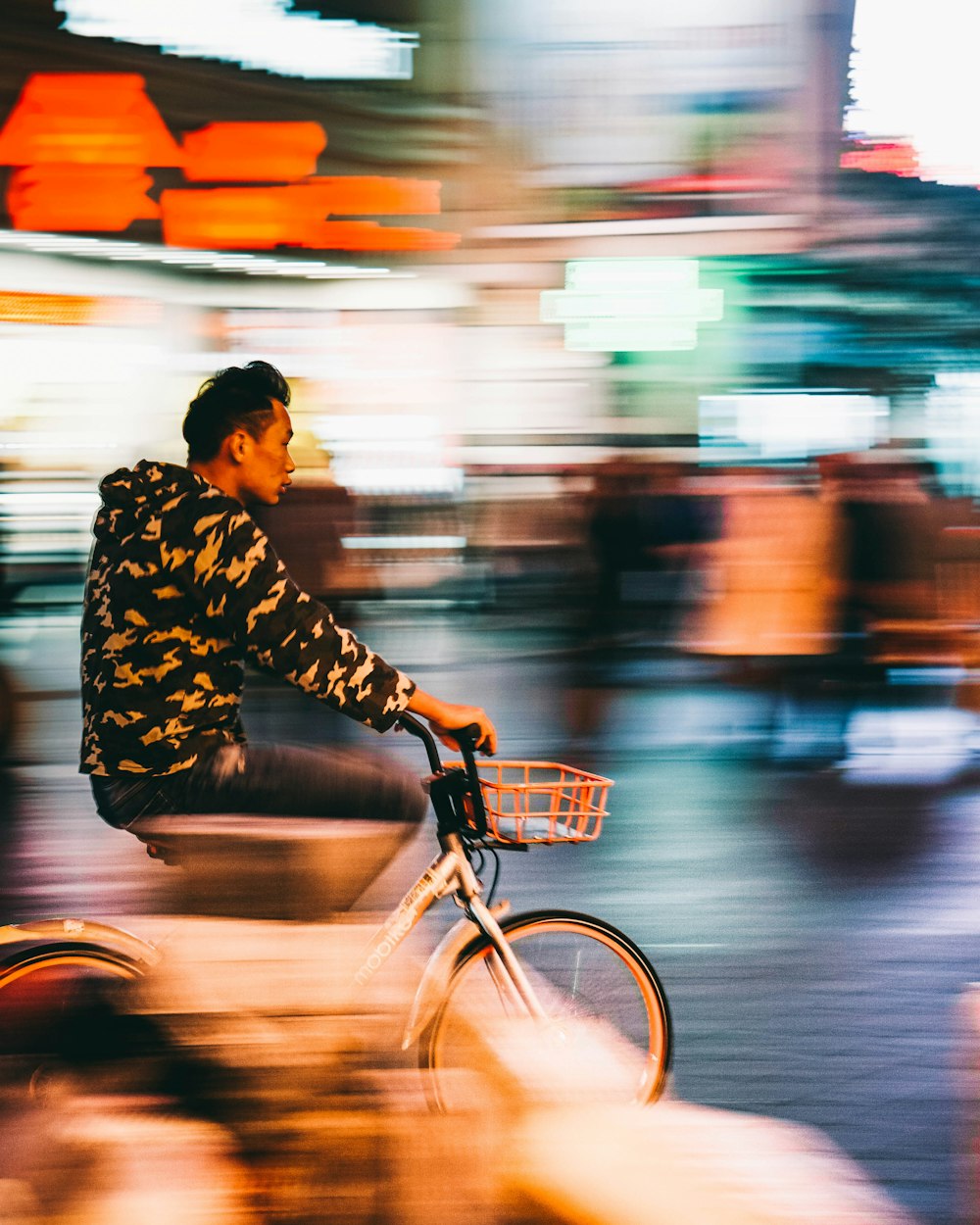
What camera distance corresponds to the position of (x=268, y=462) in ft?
10.6

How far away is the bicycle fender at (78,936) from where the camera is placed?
3.01 m

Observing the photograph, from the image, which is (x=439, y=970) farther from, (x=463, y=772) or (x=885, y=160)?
(x=885, y=160)

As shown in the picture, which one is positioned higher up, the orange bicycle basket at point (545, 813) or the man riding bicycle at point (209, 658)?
the man riding bicycle at point (209, 658)

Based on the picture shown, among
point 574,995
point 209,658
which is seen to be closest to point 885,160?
point 574,995

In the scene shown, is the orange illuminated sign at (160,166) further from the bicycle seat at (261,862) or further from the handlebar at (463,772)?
the bicycle seat at (261,862)

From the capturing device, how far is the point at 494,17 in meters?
18.6

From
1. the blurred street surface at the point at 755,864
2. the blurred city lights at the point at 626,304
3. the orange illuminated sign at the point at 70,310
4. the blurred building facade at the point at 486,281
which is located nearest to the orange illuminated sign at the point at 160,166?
the blurred building facade at the point at 486,281

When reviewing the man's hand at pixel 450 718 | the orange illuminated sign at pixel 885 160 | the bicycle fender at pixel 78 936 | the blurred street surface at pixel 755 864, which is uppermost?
the orange illuminated sign at pixel 885 160

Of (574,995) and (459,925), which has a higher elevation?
(459,925)

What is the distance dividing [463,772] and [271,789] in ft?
1.36

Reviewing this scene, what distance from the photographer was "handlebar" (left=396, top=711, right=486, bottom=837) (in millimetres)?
3193

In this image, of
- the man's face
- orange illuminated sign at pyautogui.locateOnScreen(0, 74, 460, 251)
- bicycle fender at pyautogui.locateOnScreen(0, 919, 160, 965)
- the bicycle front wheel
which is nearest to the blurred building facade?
orange illuminated sign at pyautogui.locateOnScreen(0, 74, 460, 251)

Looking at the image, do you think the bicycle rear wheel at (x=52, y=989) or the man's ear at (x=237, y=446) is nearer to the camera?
the bicycle rear wheel at (x=52, y=989)

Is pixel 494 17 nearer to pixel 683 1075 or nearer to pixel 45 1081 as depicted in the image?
pixel 683 1075
